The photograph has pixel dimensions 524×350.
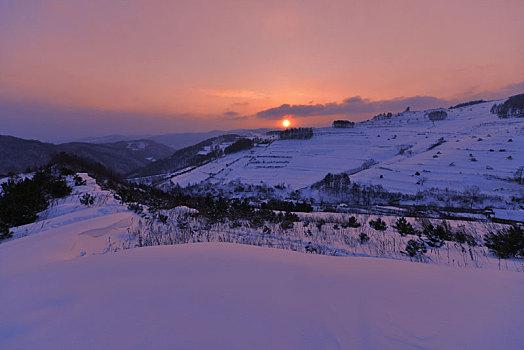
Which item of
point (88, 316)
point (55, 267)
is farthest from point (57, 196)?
point (88, 316)

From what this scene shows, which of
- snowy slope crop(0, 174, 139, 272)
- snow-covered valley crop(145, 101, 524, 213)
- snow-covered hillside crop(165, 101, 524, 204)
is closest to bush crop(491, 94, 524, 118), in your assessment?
snow-covered hillside crop(165, 101, 524, 204)

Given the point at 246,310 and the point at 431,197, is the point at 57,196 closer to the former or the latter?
the point at 246,310

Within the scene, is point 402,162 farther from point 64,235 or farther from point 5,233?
point 5,233

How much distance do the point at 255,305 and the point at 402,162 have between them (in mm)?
57148

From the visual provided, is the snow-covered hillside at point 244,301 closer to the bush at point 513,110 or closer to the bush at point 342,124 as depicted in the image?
the bush at point 513,110

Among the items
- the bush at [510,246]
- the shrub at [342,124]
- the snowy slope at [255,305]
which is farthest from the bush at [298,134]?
the snowy slope at [255,305]

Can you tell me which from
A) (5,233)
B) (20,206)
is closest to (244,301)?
(5,233)

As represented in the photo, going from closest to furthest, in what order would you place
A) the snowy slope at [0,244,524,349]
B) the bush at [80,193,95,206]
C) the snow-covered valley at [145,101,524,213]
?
the snowy slope at [0,244,524,349] < the bush at [80,193,95,206] < the snow-covered valley at [145,101,524,213]

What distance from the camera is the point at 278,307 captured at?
240 cm

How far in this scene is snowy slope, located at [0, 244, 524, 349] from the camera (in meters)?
1.89

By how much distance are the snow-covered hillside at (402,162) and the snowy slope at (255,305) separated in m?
37.2

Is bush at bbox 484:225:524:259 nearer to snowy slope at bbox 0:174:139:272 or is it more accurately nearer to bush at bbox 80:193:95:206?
snowy slope at bbox 0:174:139:272

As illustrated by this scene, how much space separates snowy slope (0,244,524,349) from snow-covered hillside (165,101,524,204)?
122 feet

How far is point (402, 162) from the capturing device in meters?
49.0
